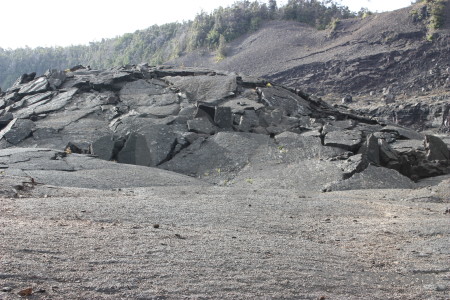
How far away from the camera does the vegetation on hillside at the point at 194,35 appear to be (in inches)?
2638

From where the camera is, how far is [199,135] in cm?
1714

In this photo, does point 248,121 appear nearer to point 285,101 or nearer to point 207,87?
point 285,101

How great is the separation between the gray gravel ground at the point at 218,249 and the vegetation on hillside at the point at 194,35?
53774 millimetres

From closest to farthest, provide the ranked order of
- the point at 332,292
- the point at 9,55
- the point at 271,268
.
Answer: the point at 332,292
the point at 271,268
the point at 9,55

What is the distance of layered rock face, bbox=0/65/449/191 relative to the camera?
13.3m

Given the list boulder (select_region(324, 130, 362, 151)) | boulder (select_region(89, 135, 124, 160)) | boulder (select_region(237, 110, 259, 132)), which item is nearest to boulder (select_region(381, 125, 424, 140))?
boulder (select_region(324, 130, 362, 151))

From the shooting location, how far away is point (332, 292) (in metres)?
4.48

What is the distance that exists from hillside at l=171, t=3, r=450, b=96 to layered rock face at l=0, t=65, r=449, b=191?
1123 inches

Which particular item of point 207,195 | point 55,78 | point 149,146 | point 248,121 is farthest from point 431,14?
point 207,195

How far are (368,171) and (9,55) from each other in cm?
9565

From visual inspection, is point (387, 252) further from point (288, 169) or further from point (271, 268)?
point (288, 169)

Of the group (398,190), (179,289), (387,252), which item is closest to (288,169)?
(398,190)

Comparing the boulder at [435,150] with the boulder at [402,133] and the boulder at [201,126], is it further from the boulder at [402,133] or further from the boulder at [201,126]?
the boulder at [201,126]


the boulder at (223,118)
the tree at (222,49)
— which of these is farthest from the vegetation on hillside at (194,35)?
the boulder at (223,118)
